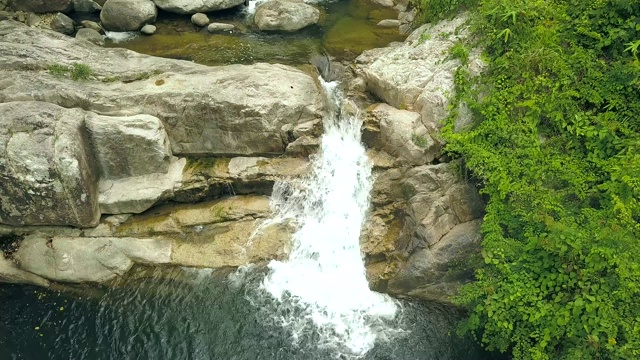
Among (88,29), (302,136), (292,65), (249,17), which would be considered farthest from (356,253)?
(88,29)

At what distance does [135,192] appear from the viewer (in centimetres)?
1237

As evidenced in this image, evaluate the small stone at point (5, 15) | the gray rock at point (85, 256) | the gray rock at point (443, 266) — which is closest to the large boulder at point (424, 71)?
the gray rock at point (443, 266)

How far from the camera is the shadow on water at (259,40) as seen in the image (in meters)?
16.1

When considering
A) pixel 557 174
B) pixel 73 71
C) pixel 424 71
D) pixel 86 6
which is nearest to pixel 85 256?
pixel 73 71

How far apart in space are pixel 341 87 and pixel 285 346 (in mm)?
7452

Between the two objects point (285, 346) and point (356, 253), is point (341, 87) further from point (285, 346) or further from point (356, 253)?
point (285, 346)

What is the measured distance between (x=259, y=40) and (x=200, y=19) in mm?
2607

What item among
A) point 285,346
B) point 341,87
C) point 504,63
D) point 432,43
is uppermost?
point 504,63

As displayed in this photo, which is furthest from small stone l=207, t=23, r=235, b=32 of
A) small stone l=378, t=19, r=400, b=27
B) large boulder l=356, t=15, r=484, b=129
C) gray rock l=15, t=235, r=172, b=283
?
gray rock l=15, t=235, r=172, b=283

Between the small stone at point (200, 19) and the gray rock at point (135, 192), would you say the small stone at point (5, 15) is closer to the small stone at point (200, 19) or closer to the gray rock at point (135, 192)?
the small stone at point (200, 19)

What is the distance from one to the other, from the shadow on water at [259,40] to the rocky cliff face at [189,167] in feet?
8.86

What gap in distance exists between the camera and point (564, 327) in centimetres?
834

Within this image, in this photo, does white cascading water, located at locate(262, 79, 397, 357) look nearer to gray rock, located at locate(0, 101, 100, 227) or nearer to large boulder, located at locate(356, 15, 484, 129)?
large boulder, located at locate(356, 15, 484, 129)

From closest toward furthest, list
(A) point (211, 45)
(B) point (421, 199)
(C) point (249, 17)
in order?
1. (B) point (421, 199)
2. (A) point (211, 45)
3. (C) point (249, 17)
